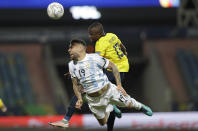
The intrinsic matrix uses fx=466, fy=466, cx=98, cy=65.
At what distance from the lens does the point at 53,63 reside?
22.2 meters

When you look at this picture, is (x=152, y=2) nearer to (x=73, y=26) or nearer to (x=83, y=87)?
(x=73, y=26)

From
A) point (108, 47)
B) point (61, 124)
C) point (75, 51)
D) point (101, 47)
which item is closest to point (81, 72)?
point (75, 51)

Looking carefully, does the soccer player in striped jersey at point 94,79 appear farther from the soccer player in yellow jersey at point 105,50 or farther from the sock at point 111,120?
the sock at point 111,120

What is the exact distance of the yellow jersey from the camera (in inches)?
367

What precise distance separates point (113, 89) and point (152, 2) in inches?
521

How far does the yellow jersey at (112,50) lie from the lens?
9.33m

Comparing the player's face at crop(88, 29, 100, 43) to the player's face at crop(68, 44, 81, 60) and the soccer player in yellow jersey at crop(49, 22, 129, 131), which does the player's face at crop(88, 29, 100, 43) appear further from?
the player's face at crop(68, 44, 81, 60)

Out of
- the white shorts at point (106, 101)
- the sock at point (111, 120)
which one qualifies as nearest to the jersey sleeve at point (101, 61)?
the white shorts at point (106, 101)

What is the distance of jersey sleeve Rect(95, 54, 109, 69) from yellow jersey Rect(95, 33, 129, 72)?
8.7 inches

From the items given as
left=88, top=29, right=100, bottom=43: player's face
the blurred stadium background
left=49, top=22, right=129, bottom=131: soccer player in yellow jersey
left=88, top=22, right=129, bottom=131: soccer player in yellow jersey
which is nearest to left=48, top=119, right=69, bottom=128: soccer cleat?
left=49, top=22, right=129, bottom=131: soccer player in yellow jersey

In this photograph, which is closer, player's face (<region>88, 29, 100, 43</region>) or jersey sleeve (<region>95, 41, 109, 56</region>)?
jersey sleeve (<region>95, 41, 109, 56</region>)

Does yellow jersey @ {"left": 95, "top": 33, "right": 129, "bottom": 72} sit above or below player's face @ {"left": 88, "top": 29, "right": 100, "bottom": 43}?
below

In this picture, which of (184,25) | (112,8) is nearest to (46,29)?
(112,8)

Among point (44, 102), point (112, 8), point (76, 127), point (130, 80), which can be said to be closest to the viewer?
point (76, 127)
